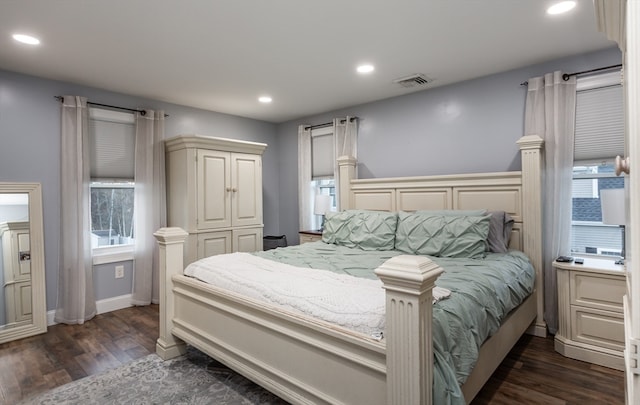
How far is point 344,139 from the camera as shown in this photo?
4.49 meters

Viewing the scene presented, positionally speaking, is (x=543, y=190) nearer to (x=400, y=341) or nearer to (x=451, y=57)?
(x=451, y=57)

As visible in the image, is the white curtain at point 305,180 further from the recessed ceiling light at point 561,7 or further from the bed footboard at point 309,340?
the recessed ceiling light at point 561,7

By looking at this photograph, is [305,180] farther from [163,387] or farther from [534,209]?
[163,387]

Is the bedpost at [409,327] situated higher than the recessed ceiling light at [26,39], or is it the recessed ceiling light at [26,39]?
the recessed ceiling light at [26,39]

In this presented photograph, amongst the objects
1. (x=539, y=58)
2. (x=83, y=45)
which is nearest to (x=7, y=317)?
(x=83, y=45)

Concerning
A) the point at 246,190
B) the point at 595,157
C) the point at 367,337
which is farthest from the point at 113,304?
the point at 595,157

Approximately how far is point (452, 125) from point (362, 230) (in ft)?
4.90

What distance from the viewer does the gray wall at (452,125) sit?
10.6ft

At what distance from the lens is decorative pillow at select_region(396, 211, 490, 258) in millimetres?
2744

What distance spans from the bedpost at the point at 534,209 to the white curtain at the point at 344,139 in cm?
196

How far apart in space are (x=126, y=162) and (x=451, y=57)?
3.52 m

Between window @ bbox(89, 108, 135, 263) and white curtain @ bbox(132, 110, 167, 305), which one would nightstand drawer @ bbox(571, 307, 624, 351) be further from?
window @ bbox(89, 108, 135, 263)

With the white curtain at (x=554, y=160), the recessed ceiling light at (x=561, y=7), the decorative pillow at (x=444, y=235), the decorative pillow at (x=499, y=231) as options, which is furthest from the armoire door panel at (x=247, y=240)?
the recessed ceiling light at (x=561, y=7)

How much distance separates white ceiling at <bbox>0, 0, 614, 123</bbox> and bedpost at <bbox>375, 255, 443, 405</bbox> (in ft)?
5.58
